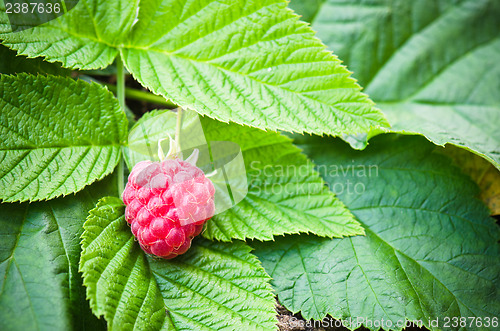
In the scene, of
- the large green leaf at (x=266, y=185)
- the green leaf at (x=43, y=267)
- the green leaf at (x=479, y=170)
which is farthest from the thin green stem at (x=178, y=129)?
the green leaf at (x=479, y=170)

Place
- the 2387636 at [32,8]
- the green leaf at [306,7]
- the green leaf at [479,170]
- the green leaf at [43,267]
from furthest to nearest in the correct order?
the green leaf at [306,7], the green leaf at [479,170], the 2387636 at [32,8], the green leaf at [43,267]

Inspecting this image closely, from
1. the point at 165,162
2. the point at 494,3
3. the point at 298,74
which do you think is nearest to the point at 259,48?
the point at 298,74

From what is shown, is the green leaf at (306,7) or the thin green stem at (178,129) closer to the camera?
the thin green stem at (178,129)

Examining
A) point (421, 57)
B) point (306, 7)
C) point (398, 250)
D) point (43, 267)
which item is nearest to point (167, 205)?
point (43, 267)

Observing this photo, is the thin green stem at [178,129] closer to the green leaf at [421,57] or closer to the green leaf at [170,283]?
the green leaf at [170,283]

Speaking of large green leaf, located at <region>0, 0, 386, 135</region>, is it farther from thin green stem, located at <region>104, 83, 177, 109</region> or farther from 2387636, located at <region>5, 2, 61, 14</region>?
thin green stem, located at <region>104, 83, 177, 109</region>

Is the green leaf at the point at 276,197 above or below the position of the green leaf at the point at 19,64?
below

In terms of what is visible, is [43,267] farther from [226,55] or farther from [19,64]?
[226,55]

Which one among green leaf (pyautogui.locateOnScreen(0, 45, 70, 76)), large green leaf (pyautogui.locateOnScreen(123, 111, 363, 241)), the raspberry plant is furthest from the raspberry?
green leaf (pyautogui.locateOnScreen(0, 45, 70, 76))

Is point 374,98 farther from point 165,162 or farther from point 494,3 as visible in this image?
point 165,162
